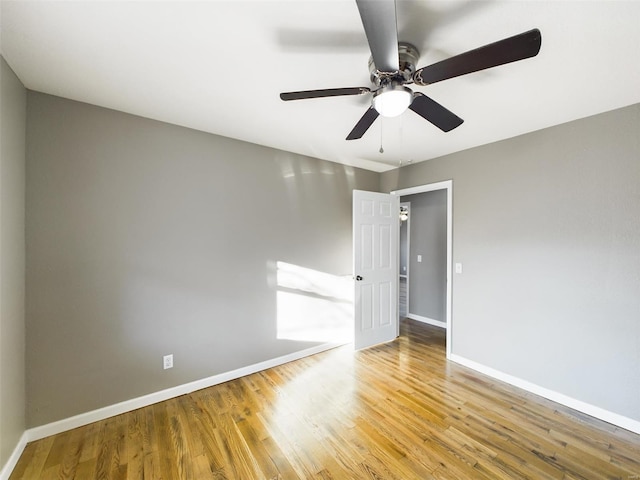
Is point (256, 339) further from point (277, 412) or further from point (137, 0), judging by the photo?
point (137, 0)

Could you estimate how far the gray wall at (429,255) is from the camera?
4.20 meters

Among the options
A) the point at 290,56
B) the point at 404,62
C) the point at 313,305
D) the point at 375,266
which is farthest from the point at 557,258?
the point at 290,56

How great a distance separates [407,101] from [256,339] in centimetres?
253

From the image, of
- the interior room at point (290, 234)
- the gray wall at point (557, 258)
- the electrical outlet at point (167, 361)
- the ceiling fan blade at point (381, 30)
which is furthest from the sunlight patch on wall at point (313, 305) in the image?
the ceiling fan blade at point (381, 30)

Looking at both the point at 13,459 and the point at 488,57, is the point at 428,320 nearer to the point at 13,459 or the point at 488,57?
the point at 488,57

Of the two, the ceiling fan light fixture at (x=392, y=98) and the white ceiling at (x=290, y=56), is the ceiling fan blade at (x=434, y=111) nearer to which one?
the ceiling fan light fixture at (x=392, y=98)

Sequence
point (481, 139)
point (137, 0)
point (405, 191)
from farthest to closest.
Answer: point (405, 191)
point (481, 139)
point (137, 0)

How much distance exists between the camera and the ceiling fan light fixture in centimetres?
132

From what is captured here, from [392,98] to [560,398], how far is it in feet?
9.43

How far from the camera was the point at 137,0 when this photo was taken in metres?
1.14

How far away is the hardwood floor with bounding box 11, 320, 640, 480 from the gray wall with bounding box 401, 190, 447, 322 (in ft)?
5.79

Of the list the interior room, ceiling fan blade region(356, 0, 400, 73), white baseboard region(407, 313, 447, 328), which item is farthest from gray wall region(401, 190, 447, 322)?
ceiling fan blade region(356, 0, 400, 73)

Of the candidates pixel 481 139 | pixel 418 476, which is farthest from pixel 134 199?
pixel 481 139

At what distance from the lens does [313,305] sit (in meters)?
3.18
